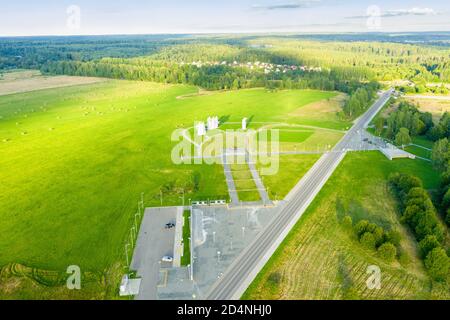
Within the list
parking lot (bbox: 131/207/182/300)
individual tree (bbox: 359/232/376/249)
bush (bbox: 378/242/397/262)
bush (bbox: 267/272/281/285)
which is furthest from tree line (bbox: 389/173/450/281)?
parking lot (bbox: 131/207/182/300)

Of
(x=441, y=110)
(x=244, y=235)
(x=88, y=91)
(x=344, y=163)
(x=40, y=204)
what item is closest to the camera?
(x=244, y=235)

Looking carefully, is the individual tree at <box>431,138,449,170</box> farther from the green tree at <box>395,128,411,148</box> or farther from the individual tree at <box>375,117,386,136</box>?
the individual tree at <box>375,117,386,136</box>

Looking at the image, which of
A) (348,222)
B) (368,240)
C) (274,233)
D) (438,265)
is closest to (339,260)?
(368,240)

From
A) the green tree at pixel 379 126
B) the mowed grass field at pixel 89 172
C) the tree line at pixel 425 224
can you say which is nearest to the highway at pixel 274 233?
the mowed grass field at pixel 89 172

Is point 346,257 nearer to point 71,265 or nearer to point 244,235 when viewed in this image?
point 244,235

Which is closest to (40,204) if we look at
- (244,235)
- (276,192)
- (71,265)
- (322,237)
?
(71,265)

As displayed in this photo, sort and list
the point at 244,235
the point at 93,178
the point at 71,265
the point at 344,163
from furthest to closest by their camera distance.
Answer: the point at 344,163, the point at 93,178, the point at 244,235, the point at 71,265

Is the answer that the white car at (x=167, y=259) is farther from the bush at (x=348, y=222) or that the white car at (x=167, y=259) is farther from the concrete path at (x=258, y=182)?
the bush at (x=348, y=222)
